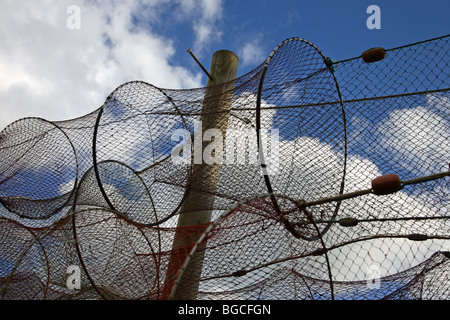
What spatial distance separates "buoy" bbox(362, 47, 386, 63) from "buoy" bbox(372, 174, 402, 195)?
139cm

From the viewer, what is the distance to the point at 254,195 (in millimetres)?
3148

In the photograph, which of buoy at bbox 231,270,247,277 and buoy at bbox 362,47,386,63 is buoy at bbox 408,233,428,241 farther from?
buoy at bbox 362,47,386,63

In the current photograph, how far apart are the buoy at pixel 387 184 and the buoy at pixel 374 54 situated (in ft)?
4.58

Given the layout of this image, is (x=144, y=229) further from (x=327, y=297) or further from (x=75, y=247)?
(x=327, y=297)

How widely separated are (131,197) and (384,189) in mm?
2830

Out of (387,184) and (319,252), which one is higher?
(387,184)

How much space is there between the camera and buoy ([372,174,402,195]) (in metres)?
2.43

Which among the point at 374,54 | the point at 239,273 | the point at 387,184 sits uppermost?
the point at 374,54

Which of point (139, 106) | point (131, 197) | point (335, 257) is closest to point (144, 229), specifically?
point (131, 197)

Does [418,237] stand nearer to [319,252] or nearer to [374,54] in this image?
[319,252]

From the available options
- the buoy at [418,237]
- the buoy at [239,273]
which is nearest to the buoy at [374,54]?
the buoy at [418,237]

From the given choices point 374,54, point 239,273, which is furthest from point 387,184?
point 374,54

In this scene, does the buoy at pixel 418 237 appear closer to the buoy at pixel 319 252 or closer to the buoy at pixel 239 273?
the buoy at pixel 319 252

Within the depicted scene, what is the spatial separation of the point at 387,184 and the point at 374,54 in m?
1.47
